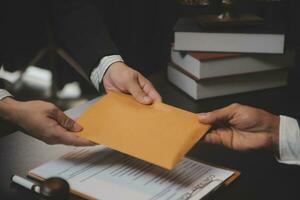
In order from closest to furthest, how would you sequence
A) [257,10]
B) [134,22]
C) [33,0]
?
[257,10]
[134,22]
[33,0]

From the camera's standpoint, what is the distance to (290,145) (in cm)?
109

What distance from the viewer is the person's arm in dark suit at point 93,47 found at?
4.25ft

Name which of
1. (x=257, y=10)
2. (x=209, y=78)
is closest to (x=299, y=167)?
(x=209, y=78)

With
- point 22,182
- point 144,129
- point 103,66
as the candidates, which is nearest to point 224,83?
point 103,66

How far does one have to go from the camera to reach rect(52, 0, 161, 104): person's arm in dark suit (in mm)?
1297

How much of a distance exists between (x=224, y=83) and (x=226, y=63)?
7 centimetres

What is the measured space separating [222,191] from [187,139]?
0.13 meters

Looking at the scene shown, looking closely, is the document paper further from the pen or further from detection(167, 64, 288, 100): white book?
detection(167, 64, 288, 100): white book

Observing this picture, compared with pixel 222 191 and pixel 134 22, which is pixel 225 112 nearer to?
pixel 222 191

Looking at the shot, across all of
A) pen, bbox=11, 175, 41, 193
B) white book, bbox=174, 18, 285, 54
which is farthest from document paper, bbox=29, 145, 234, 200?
white book, bbox=174, 18, 285, 54

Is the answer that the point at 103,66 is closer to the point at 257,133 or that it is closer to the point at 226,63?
the point at 226,63

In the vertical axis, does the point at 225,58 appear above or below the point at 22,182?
above

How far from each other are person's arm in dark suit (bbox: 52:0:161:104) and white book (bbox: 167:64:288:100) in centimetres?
21

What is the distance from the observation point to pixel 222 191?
94 cm
